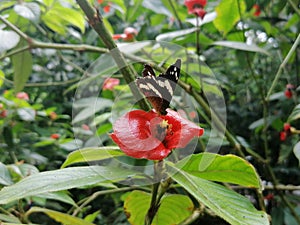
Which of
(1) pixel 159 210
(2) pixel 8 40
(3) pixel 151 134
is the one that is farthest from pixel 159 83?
(2) pixel 8 40

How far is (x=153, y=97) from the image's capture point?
1.19 ft

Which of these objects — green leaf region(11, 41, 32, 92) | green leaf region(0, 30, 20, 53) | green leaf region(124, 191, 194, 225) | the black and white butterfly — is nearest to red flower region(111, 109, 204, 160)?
the black and white butterfly

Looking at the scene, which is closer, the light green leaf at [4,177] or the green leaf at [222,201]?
the green leaf at [222,201]

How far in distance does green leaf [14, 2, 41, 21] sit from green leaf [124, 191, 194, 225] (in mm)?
440

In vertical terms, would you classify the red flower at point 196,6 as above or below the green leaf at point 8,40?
below

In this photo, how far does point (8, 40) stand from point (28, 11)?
106mm

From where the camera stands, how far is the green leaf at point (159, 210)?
19.9 inches

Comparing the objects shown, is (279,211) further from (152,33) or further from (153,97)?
(153,97)

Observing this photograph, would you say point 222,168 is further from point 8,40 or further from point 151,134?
point 8,40

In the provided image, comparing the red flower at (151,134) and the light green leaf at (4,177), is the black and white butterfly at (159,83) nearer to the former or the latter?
the red flower at (151,134)

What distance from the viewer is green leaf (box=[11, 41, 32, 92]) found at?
32.6 inches

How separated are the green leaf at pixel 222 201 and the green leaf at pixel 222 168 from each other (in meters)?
0.02

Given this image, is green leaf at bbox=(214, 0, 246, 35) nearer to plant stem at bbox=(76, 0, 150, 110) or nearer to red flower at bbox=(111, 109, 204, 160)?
plant stem at bbox=(76, 0, 150, 110)

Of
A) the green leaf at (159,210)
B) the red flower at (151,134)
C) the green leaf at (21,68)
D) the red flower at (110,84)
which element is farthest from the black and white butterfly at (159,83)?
the red flower at (110,84)
